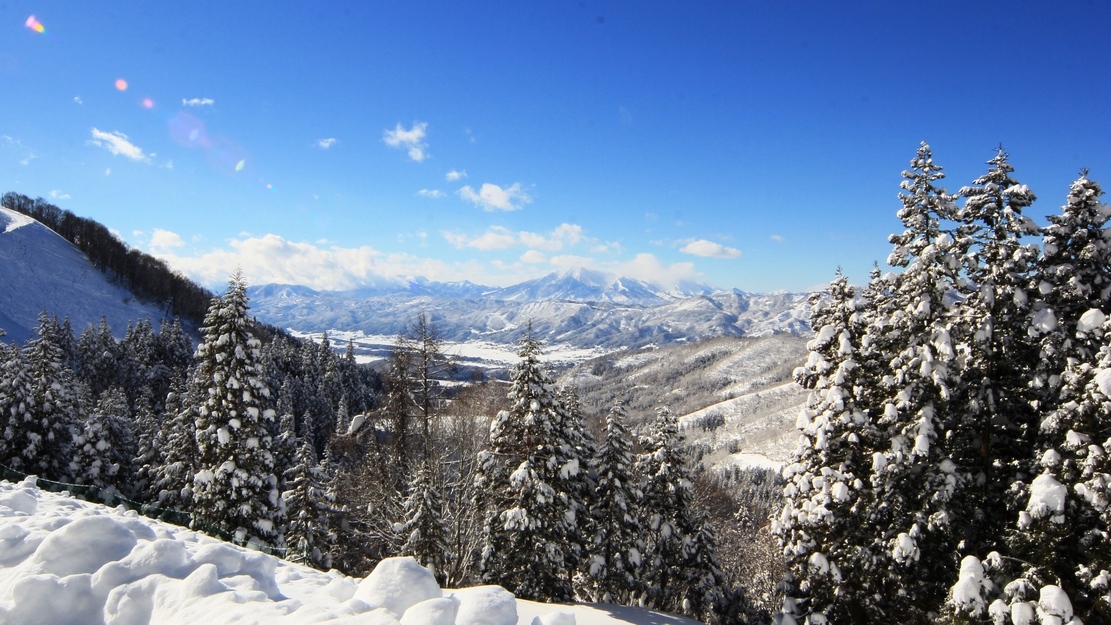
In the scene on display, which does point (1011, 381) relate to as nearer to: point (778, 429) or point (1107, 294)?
point (1107, 294)

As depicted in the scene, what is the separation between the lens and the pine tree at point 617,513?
21000 mm

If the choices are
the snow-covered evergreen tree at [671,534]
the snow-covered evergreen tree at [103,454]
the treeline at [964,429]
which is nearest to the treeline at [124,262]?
the snow-covered evergreen tree at [103,454]

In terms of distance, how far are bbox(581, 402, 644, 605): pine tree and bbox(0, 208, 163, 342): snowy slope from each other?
349 ft

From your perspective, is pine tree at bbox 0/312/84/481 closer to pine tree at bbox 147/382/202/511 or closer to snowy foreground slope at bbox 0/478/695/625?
pine tree at bbox 147/382/202/511

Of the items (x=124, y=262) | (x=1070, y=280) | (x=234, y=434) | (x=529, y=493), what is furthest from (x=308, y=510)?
(x=124, y=262)

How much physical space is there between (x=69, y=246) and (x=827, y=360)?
6279 inches

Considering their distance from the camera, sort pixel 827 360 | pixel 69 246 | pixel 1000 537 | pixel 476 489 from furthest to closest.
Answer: pixel 69 246, pixel 476 489, pixel 827 360, pixel 1000 537

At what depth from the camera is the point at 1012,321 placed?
12195 mm

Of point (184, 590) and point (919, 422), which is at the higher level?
point (919, 422)

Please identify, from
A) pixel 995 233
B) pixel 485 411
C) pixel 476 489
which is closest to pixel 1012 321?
pixel 995 233

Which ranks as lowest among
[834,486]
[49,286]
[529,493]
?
[529,493]

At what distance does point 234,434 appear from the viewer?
1986cm

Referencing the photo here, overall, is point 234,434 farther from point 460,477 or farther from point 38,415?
point 38,415

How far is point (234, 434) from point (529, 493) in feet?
37.0
